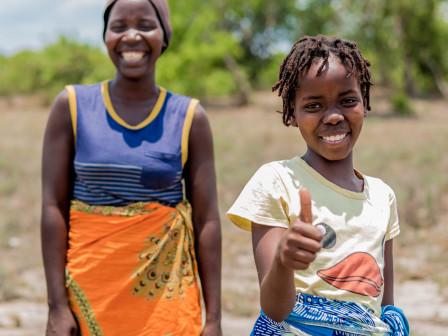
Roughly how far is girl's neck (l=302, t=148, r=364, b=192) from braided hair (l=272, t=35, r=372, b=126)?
128mm

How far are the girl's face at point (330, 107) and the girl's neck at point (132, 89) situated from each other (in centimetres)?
80

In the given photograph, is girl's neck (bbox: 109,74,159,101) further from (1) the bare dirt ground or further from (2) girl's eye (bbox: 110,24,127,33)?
(1) the bare dirt ground

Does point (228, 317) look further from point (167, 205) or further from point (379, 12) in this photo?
point (379, 12)

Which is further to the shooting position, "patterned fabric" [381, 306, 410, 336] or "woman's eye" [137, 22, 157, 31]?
"woman's eye" [137, 22, 157, 31]

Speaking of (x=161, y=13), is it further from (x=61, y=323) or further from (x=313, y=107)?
(x=61, y=323)

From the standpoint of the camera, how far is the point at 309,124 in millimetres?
1808

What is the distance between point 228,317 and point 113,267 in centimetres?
323

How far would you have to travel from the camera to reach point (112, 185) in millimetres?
2330

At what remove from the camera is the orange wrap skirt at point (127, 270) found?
234 cm

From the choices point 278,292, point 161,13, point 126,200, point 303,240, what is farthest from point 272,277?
point 161,13

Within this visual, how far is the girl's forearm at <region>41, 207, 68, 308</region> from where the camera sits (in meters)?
2.33

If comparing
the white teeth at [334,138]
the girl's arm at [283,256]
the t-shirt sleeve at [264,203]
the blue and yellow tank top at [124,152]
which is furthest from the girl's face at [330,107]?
the blue and yellow tank top at [124,152]

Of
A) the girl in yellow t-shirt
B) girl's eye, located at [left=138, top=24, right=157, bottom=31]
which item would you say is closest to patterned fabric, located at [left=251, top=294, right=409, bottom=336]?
the girl in yellow t-shirt

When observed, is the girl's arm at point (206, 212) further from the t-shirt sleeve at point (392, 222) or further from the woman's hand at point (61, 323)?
the t-shirt sleeve at point (392, 222)
